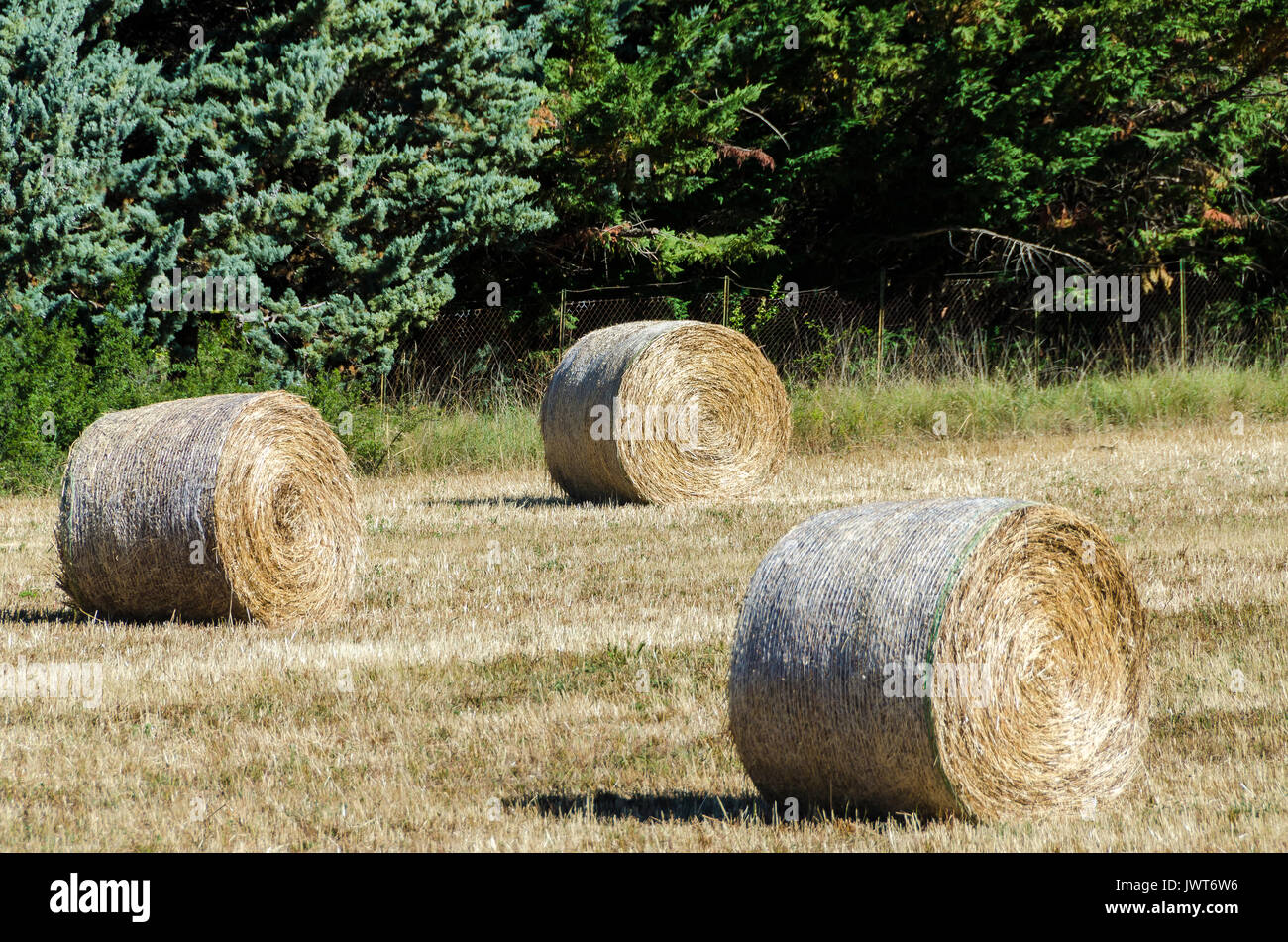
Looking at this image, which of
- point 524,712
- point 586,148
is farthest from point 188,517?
point 586,148

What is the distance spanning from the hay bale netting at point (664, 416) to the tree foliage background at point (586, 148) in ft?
17.8

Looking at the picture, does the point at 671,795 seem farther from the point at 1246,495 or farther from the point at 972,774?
the point at 1246,495

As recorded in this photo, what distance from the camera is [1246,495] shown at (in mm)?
12641

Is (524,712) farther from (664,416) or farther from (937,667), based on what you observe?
(664,416)

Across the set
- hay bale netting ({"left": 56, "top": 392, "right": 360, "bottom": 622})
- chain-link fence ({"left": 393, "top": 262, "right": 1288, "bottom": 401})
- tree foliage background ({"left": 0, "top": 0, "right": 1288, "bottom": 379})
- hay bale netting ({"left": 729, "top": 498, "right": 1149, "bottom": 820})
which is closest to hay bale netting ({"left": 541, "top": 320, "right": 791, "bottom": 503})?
chain-link fence ({"left": 393, "top": 262, "right": 1288, "bottom": 401})

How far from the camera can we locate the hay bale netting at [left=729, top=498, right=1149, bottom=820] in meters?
4.96

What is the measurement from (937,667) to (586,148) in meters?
17.5

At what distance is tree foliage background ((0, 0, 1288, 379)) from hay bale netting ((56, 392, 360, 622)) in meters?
8.59

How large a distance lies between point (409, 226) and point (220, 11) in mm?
4403

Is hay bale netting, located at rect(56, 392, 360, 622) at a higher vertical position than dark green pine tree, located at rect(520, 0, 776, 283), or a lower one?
lower

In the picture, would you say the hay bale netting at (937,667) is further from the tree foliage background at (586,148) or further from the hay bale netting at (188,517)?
the tree foliage background at (586,148)

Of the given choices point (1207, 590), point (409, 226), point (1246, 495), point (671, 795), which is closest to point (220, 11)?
point (409, 226)

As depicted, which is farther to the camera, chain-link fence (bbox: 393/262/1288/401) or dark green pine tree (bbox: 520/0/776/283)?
dark green pine tree (bbox: 520/0/776/283)

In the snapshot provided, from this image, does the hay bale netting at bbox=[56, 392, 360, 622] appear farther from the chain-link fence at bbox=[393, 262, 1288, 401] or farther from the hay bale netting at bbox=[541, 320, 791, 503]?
the chain-link fence at bbox=[393, 262, 1288, 401]
